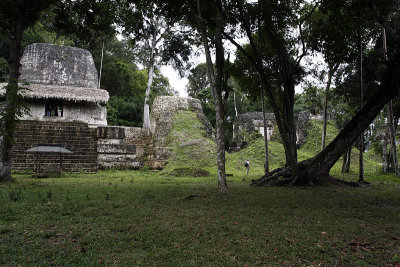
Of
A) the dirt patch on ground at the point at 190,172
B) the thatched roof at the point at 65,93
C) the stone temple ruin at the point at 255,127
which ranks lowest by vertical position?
the dirt patch on ground at the point at 190,172

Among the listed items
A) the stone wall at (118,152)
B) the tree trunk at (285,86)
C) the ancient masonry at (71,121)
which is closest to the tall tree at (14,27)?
the ancient masonry at (71,121)

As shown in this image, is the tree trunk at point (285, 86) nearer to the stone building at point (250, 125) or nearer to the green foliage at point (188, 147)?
the green foliage at point (188, 147)

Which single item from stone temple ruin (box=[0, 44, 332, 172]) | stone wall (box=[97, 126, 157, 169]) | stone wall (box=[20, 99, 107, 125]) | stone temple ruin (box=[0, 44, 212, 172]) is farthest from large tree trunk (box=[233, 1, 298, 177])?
stone wall (box=[20, 99, 107, 125])

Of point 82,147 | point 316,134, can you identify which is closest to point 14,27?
point 82,147

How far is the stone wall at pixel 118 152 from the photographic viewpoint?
50.6 ft

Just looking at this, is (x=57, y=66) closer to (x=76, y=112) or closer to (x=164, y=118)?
(x=76, y=112)

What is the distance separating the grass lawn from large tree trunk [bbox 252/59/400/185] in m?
2.43

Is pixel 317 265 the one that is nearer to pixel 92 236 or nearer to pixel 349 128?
pixel 92 236

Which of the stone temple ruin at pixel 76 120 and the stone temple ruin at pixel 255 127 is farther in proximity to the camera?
A: the stone temple ruin at pixel 255 127

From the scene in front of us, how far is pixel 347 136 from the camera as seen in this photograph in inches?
314

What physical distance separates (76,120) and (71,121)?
804 mm

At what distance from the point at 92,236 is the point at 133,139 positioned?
14.7 meters

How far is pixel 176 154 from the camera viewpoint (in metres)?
15.8

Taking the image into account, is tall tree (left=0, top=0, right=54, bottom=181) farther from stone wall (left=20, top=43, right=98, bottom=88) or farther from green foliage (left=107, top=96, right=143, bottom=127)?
green foliage (left=107, top=96, right=143, bottom=127)
